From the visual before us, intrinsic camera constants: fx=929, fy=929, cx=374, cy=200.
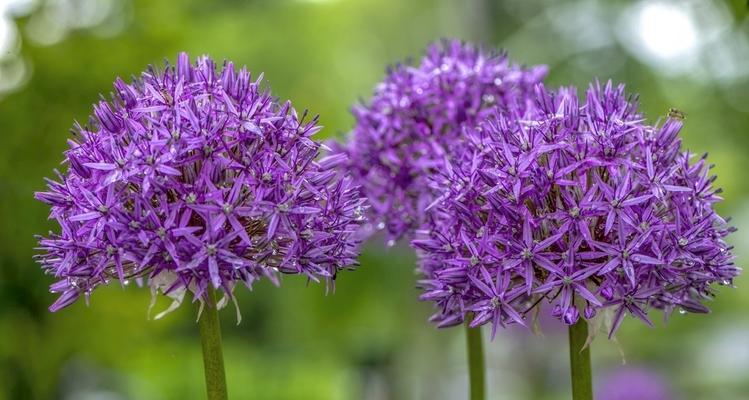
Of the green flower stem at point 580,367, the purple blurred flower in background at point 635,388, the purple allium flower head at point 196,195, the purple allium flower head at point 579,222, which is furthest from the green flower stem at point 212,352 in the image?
the purple blurred flower in background at point 635,388

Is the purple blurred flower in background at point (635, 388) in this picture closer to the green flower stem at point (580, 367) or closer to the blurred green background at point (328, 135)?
the blurred green background at point (328, 135)

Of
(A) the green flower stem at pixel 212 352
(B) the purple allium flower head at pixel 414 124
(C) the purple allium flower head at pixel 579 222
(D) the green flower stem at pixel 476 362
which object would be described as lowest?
(D) the green flower stem at pixel 476 362

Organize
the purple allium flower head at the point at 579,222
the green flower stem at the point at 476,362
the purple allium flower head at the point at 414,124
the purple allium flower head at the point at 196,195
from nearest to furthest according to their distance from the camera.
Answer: the purple allium flower head at the point at 196,195, the purple allium flower head at the point at 579,222, the green flower stem at the point at 476,362, the purple allium flower head at the point at 414,124

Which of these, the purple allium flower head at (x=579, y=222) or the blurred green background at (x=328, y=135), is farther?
the blurred green background at (x=328, y=135)

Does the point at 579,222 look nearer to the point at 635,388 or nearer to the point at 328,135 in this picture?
the point at 635,388

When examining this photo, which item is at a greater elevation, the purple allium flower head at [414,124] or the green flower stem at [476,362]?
the purple allium flower head at [414,124]

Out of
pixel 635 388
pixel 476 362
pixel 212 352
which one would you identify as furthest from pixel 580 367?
pixel 635 388
